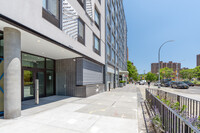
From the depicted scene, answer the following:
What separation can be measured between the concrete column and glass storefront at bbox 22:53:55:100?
14.2 feet

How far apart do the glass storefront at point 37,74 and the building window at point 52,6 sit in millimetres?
4462

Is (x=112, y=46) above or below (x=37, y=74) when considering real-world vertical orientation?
above

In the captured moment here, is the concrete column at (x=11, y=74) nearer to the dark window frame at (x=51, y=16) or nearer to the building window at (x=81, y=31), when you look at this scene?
the dark window frame at (x=51, y=16)

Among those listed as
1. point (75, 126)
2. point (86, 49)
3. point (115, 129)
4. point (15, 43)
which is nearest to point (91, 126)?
point (75, 126)

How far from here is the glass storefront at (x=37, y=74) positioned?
9.02 m

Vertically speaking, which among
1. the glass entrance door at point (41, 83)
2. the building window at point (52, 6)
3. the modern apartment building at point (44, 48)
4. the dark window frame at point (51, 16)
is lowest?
the glass entrance door at point (41, 83)

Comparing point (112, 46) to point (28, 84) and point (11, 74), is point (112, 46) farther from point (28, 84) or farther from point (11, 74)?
point (11, 74)

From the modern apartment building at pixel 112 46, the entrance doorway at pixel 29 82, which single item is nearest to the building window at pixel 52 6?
the entrance doorway at pixel 29 82

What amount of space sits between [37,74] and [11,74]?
5.54m

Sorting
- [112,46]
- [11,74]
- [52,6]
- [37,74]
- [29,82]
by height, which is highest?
[112,46]

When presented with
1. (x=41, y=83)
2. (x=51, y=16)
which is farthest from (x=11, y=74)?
(x=41, y=83)

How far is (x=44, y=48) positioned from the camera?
8141 millimetres

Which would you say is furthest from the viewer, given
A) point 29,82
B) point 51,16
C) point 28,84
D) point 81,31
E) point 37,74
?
point 81,31

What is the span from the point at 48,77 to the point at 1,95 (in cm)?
606
